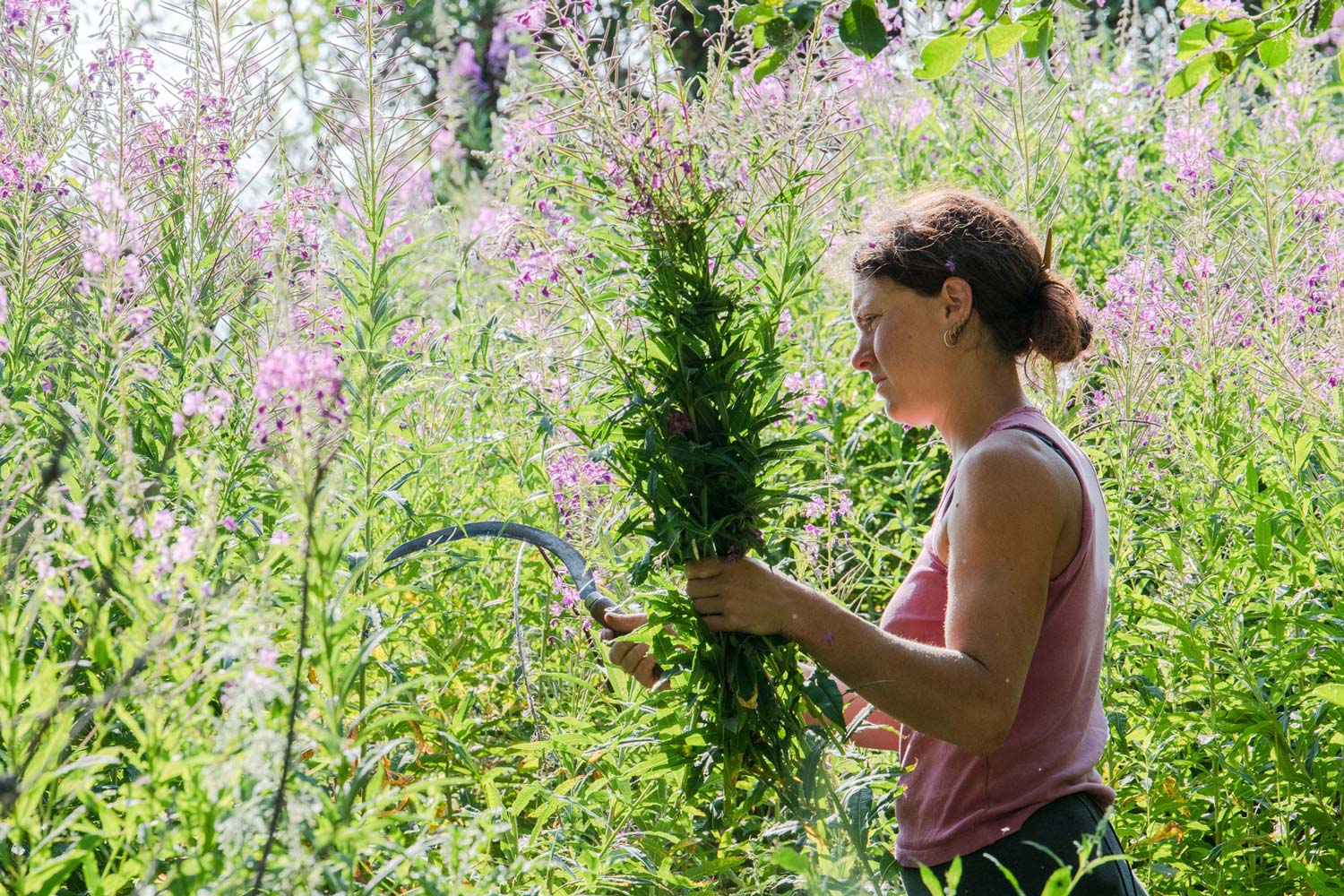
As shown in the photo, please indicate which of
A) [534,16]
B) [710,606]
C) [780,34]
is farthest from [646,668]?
[780,34]

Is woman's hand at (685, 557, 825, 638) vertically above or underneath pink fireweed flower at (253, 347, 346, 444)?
underneath

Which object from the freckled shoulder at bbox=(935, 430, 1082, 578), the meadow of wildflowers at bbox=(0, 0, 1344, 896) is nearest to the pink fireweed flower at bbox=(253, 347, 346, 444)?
the meadow of wildflowers at bbox=(0, 0, 1344, 896)

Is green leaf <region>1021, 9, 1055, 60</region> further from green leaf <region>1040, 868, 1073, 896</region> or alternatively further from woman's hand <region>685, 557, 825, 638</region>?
green leaf <region>1040, 868, 1073, 896</region>

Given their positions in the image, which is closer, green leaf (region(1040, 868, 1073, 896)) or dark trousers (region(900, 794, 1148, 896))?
green leaf (region(1040, 868, 1073, 896))

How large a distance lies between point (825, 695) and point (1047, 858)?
0.49 m

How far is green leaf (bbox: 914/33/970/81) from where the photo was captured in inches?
117

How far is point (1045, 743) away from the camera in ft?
7.39

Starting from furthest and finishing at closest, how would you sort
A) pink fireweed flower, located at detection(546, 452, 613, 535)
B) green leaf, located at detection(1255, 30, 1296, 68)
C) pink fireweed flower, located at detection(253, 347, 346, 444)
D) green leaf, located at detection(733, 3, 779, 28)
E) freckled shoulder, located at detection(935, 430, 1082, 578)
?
green leaf, located at detection(1255, 30, 1296, 68) → pink fireweed flower, located at detection(546, 452, 613, 535) → green leaf, located at detection(733, 3, 779, 28) → freckled shoulder, located at detection(935, 430, 1082, 578) → pink fireweed flower, located at detection(253, 347, 346, 444)

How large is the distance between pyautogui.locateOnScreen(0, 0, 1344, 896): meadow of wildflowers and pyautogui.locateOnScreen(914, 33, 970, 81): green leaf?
19cm

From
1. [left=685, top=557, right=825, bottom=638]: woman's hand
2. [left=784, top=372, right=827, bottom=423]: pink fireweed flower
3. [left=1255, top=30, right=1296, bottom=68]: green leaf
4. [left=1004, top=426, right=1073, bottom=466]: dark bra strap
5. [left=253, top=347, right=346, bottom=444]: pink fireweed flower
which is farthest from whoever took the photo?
[left=784, top=372, right=827, bottom=423]: pink fireweed flower

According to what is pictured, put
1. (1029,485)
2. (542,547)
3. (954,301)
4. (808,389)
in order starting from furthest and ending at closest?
1. (808,389)
2. (542,547)
3. (954,301)
4. (1029,485)

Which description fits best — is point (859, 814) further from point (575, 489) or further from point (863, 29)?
point (863, 29)

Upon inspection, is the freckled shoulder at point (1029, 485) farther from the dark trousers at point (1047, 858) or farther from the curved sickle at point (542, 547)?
the curved sickle at point (542, 547)

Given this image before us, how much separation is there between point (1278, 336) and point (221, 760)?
306 centimetres
